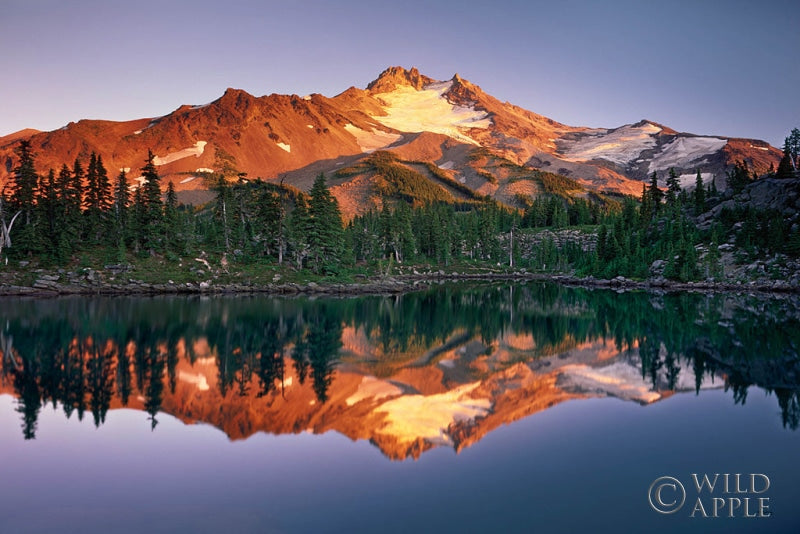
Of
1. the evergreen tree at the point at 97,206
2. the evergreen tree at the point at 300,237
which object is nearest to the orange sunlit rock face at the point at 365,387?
the evergreen tree at the point at 300,237

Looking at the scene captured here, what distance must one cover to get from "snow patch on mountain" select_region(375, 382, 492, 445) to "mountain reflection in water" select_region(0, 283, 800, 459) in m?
0.09

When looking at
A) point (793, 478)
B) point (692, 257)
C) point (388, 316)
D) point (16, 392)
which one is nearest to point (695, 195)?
point (692, 257)

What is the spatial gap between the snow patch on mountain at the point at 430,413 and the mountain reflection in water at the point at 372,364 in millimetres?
86

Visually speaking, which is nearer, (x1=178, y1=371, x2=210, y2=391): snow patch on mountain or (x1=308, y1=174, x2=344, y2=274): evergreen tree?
(x1=178, y1=371, x2=210, y2=391): snow patch on mountain

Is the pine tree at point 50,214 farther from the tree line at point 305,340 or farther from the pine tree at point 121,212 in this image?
the tree line at point 305,340

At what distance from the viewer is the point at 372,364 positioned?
104 feet

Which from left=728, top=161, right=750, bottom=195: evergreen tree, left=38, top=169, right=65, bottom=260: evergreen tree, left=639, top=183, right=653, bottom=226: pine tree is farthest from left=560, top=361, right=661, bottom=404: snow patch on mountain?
left=639, top=183, right=653, bottom=226: pine tree

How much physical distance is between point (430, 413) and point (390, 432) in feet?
10.5

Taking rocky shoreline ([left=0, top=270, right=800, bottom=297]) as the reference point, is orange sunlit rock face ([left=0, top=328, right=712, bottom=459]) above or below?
below

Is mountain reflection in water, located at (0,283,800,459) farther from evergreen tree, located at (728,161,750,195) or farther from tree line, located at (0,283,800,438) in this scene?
evergreen tree, located at (728,161,750,195)

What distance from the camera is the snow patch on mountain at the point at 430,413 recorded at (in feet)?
63.0

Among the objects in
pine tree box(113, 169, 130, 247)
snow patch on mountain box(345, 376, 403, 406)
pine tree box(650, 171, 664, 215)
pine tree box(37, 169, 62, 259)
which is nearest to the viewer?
snow patch on mountain box(345, 376, 403, 406)

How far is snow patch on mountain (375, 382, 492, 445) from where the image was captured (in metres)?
19.2

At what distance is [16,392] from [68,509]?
43.7 ft
